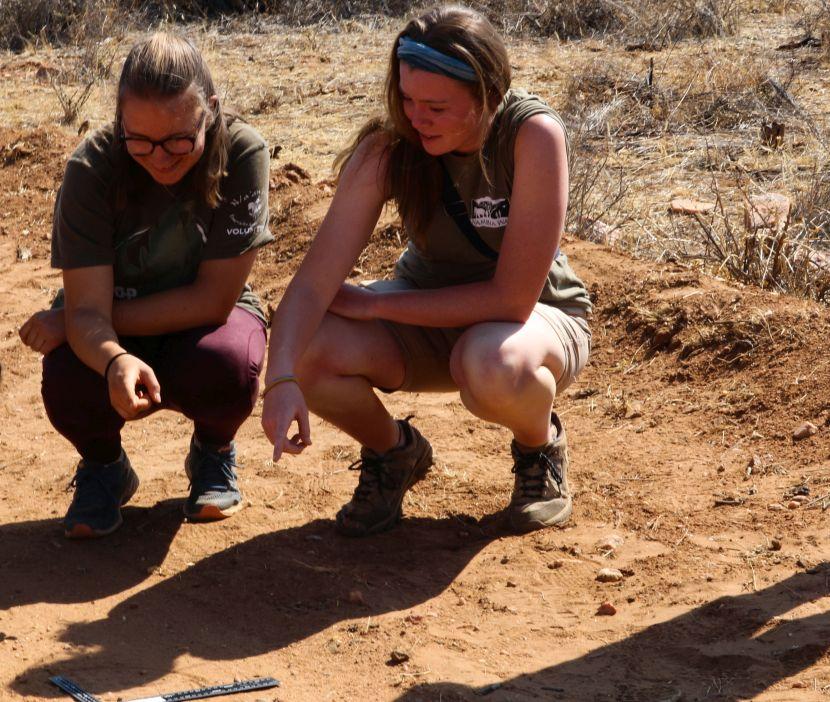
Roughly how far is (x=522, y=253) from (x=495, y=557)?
2.46ft

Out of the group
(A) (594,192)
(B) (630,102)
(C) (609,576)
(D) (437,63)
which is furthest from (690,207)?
(D) (437,63)

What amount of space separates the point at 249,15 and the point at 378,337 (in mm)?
7855

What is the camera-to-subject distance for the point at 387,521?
9.86 ft

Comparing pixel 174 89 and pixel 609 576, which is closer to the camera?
pixel 174 89

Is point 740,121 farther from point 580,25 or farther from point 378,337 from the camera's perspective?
point 378,337

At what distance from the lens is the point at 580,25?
356 inches

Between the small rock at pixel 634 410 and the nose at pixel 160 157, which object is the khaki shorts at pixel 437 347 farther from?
the small rock at pixel 634 410

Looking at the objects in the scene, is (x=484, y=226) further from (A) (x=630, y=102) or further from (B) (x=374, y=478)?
(A) (x=630, y=102)

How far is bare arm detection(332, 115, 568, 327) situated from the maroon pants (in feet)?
1.25

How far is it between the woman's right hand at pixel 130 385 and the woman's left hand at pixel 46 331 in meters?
0.27

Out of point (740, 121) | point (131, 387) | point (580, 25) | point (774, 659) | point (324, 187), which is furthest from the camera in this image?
point (580, 25)

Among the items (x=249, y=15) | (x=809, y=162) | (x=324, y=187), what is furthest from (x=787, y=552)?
(x=249, y=15)

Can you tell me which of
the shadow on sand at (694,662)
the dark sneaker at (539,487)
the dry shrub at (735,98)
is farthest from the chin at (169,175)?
the dry shrub at (735,98)

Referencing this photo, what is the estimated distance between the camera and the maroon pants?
2861 millimetres
